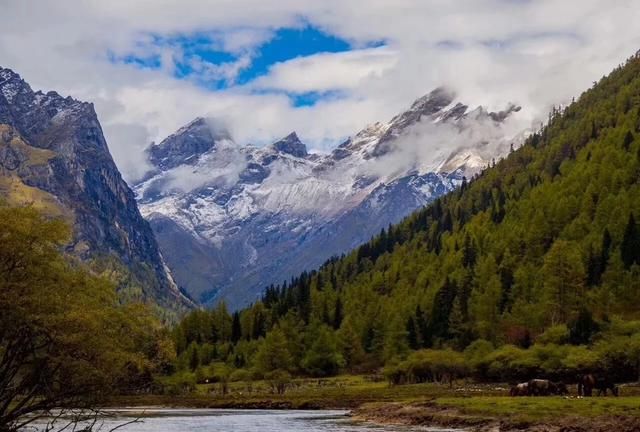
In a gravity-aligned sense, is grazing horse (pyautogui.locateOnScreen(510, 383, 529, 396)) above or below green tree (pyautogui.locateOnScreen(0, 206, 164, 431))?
below

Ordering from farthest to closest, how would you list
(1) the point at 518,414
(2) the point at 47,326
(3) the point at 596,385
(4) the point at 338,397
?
(4) the point at 338,397 < (3) the point at 596,385 < (1) the point at 518,414 < (2) the point at 47,326

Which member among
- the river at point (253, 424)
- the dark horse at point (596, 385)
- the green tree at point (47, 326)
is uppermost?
the green tree at point (47, 326)

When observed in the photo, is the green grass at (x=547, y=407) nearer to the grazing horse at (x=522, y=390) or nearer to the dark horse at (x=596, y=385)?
the dark horse at (x=596, y=385)

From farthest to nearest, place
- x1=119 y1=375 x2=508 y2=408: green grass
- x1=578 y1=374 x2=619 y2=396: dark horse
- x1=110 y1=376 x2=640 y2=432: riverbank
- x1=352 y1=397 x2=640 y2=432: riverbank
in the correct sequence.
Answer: x1=119 y1=375 x2=508 y2=408: green grass, x1=578 y1=374 x2=619 y2=396: dark horse, x1=110 y1=376 x2=640 y2=432: riverbank, x1=352 y1=397 x2=640 y2=432: riverbank

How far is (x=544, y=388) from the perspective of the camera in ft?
418

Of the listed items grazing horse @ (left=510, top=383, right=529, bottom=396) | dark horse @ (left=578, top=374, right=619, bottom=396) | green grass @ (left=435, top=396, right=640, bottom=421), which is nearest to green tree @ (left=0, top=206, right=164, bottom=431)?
green grass @ (left=435, top=396, right=640, bottom=421)

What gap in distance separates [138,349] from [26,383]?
1933cm

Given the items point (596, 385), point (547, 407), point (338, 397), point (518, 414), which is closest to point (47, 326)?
point (518, 414)

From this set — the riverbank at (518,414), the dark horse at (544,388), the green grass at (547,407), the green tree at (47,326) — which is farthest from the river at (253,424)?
the green tree at (47,326)

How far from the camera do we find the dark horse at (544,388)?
127m

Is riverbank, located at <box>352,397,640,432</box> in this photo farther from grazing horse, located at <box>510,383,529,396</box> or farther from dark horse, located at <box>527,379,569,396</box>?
dark horse, located at <box>527,379,569,396</box>

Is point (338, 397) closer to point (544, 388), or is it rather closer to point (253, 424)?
point (544, 388)

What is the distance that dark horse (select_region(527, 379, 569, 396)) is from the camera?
12675 cm

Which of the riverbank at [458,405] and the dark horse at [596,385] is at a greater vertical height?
the dark horse at [596,385]
